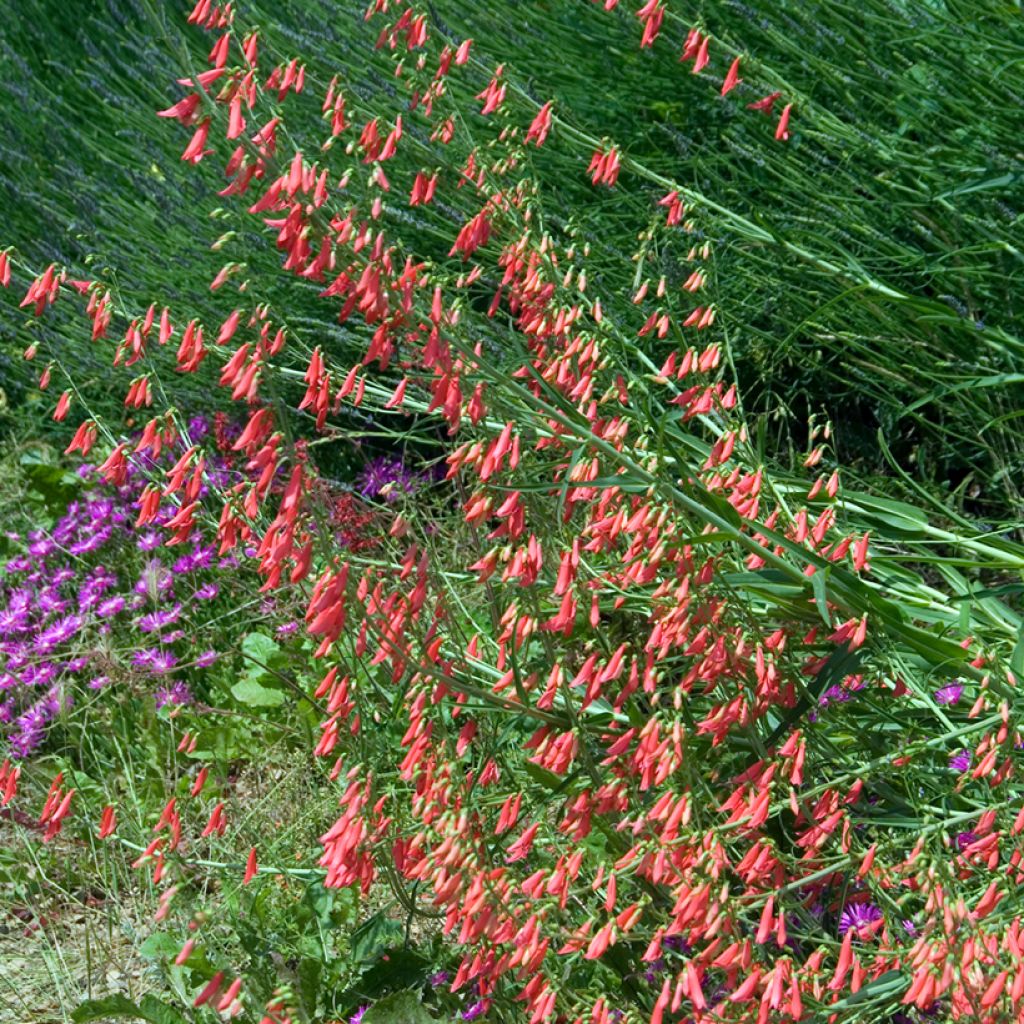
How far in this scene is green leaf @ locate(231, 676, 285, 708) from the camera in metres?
3.61

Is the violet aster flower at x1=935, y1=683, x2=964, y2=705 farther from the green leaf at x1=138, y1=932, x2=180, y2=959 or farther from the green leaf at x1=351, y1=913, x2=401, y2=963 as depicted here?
the green leaf at x1=138, y1=932, x2=180, y2=959

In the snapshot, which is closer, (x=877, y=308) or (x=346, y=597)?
(x=346, y=597)

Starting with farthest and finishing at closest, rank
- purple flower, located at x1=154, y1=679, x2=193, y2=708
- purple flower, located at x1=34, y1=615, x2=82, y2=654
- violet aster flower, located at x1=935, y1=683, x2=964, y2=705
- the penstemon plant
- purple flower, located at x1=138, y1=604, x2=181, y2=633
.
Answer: purple flower, located at x1=34, y1=615, x2=82, y2=654 → purple flower, located at x1=138, y1=604, x2=181, y2=633 → purple flower, located at x1=154, y1=679, x2=193, y2=708 → violet aster flower, located at x1=935, y1=683, x2=964, y2=705 → the penstemon plant

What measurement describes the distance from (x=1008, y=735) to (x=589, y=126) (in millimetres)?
2773

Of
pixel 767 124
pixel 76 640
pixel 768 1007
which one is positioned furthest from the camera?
pixel 76 640

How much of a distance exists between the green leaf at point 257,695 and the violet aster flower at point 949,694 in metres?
1.69

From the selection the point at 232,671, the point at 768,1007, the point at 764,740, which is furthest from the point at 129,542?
the point at 768,1007

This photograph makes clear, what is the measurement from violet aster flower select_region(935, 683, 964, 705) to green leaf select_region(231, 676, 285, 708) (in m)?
1.69

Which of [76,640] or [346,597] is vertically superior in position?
[346,597]

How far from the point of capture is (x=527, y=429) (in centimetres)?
243

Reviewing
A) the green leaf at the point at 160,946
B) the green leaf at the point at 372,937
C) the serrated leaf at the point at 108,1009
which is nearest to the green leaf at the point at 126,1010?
the serrated leaf at the point at 108,1009

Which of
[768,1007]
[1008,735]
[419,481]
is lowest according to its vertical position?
[419,481]

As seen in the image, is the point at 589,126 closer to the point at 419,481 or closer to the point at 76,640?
the point at 419,481

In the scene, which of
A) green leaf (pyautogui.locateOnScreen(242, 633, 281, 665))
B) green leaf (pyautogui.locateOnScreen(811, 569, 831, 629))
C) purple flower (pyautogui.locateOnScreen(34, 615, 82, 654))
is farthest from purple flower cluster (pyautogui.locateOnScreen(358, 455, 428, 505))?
green leaf (pyautogui.locateOnScreen(811, 569, 831, 629))
